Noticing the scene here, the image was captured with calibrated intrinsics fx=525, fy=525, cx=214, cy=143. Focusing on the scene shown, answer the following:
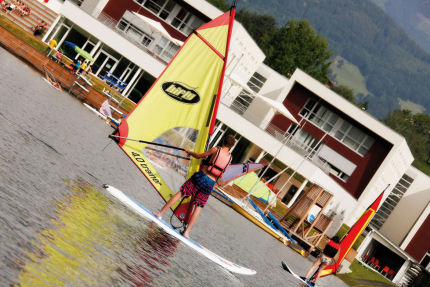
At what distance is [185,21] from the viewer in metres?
48.9

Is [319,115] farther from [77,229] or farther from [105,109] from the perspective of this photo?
[77,229]

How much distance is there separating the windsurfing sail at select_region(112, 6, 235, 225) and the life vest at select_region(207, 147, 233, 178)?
0.74 meters

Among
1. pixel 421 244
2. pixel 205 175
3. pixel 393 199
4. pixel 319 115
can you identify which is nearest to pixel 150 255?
pixel 205 175

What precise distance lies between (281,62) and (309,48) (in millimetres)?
6529

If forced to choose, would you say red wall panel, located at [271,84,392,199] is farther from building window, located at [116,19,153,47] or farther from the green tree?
the green tree

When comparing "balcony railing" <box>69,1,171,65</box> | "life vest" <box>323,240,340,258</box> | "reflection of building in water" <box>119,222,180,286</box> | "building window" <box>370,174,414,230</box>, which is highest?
"building window" <box>370,174,414,230</box>

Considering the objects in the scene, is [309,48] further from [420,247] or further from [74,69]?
[74,69]

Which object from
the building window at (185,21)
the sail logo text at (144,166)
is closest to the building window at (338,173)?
the building window at (185,21)

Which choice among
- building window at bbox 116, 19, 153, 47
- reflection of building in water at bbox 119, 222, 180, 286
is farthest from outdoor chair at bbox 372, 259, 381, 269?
reflection of building in water at bbox 119, 222, 180, 286

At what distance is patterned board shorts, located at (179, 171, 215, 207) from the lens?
10.1m

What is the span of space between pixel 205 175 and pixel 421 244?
50.8 m

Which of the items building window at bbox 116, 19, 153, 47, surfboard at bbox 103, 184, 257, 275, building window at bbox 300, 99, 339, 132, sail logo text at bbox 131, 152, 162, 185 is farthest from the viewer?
building window at bbox 116, 19, 153, 47

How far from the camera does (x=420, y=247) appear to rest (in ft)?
180

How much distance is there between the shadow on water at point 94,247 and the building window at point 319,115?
3806 centimetres
